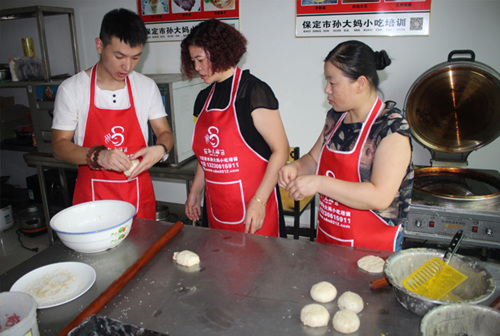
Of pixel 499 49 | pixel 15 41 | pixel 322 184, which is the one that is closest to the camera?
pixel 322 184

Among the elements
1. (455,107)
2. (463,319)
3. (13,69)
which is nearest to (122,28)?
(463,319)

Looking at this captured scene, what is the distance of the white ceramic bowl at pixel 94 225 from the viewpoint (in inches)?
50.9

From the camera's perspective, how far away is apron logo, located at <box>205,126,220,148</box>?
6.15 ft

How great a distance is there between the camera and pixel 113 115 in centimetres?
198

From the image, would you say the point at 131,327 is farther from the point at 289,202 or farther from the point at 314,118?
the point at 314,118

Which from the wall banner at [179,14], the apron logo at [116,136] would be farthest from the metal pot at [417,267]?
the wall banner at [179,14]

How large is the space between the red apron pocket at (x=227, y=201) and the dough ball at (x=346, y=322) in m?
1.00

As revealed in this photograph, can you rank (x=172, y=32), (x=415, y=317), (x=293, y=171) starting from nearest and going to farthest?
1. (x=415, y=317)
2. (x=293, y=171)
3. (x=172, y=32)

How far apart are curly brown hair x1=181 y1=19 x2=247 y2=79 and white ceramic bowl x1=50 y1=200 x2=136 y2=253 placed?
0.81m

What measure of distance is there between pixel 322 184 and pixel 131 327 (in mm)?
841

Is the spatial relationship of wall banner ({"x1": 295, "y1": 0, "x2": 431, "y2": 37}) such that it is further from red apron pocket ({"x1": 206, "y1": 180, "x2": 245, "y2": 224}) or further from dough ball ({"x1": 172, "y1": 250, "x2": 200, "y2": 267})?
dough ball ({"x1": 172, "y1": 250, "x2": 200, "y2": 267})

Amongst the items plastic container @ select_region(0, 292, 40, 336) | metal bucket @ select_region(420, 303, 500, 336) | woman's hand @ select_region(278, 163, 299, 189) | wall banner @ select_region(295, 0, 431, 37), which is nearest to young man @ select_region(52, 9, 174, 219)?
woman's hand @ select_region(278, 163, 299, 189)

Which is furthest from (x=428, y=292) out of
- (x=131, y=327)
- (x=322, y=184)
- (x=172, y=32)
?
(x=172, y=32)

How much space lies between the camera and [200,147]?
6.40 feet
